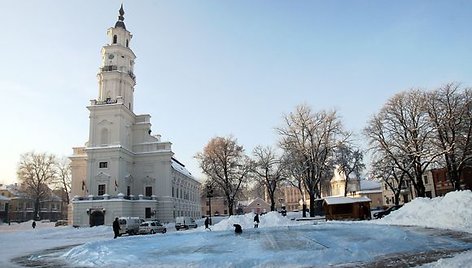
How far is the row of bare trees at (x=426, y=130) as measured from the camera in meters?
40.8

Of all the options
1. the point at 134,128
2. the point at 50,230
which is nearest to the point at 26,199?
the point at 134,128

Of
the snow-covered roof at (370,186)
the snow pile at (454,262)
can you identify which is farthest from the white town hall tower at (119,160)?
the snow-covered roof at (370,186)

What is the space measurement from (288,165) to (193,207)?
3793 centimetres

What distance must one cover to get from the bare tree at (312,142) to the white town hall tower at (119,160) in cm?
2321

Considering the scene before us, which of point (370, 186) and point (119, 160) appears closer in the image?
point (119, 160)

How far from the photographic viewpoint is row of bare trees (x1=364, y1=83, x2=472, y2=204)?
40812 millimetres

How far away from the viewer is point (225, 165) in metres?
63.1

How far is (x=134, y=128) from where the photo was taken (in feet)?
219

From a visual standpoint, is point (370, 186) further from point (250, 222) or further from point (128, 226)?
point (128, 226)

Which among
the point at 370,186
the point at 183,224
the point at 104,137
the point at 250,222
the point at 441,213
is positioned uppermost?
the point at 104,137

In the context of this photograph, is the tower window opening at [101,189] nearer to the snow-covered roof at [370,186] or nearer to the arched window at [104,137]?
the arched window at [104,137]

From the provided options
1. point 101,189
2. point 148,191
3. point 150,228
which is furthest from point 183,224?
point 148,191

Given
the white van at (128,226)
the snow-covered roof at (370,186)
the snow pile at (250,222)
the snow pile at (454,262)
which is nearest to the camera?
the snow pile at (454,262)

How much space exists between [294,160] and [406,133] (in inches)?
566
